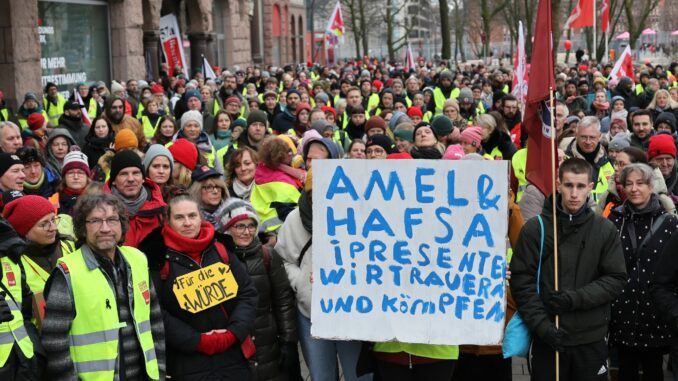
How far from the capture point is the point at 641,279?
5621 mm

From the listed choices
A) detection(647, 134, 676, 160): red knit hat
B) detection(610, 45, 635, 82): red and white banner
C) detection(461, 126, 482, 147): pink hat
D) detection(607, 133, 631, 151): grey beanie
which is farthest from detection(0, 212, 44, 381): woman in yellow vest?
detection(610, 45, 635, 82): red and white banner

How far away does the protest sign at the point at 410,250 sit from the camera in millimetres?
4527

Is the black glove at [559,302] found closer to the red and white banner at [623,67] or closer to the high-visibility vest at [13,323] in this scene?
the high-visibility vest at [13,323]

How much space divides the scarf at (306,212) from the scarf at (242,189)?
177 centimetres

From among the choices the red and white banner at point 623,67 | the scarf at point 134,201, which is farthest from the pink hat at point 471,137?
the red and white banner at point 623,67

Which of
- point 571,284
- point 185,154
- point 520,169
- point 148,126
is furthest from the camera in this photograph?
point 148,126

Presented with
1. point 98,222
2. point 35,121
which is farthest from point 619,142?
point 35,121

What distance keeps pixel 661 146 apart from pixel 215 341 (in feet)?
13.8

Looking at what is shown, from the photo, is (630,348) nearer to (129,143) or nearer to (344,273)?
(344,273)

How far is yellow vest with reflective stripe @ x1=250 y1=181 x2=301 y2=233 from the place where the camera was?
657 centimetres

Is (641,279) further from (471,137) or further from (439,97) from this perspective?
(439,97)

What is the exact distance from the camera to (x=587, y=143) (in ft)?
24.8

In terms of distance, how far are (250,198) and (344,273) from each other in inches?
90.5

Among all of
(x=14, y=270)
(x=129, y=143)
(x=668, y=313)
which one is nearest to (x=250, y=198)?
(x=129, y=143)
